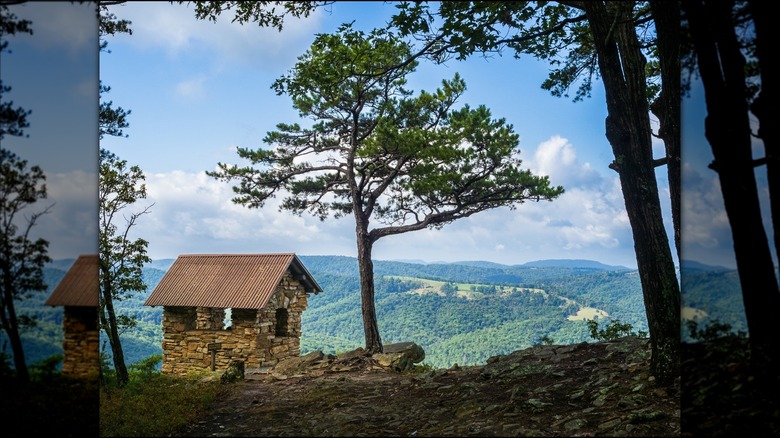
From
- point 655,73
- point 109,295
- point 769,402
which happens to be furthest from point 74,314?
point 655,73

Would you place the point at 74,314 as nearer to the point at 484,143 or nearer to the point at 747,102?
the point at 747,102

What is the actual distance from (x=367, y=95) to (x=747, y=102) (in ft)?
35.6

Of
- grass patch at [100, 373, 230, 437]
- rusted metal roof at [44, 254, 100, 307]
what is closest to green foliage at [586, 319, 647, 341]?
grass patch at [100, 373, 230, 437]

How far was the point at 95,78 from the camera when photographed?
3.85m

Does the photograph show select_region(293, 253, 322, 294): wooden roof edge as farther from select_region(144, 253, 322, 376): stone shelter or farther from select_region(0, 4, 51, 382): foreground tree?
select_region(0, 4, 51, 382): foreground tree

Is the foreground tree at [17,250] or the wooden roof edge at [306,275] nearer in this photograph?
the foreground tree at [17,250]

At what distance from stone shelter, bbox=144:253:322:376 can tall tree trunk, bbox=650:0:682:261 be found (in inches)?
356

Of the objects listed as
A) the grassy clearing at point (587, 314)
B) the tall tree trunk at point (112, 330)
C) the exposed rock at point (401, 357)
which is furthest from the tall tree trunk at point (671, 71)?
the grassy clearing at point (587, 314)

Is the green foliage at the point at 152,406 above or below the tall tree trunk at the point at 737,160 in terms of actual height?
below

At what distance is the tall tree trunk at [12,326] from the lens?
3.03 metres

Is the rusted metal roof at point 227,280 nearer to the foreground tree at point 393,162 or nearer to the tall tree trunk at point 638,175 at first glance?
the foreground tree at point 393,162

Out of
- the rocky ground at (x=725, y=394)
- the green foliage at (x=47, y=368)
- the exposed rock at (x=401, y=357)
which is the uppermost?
the green foliage at (x=47, y=368)

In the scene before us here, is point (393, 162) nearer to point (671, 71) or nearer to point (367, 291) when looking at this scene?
point (367, 291)

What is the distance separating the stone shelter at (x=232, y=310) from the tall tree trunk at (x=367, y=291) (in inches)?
72.0
